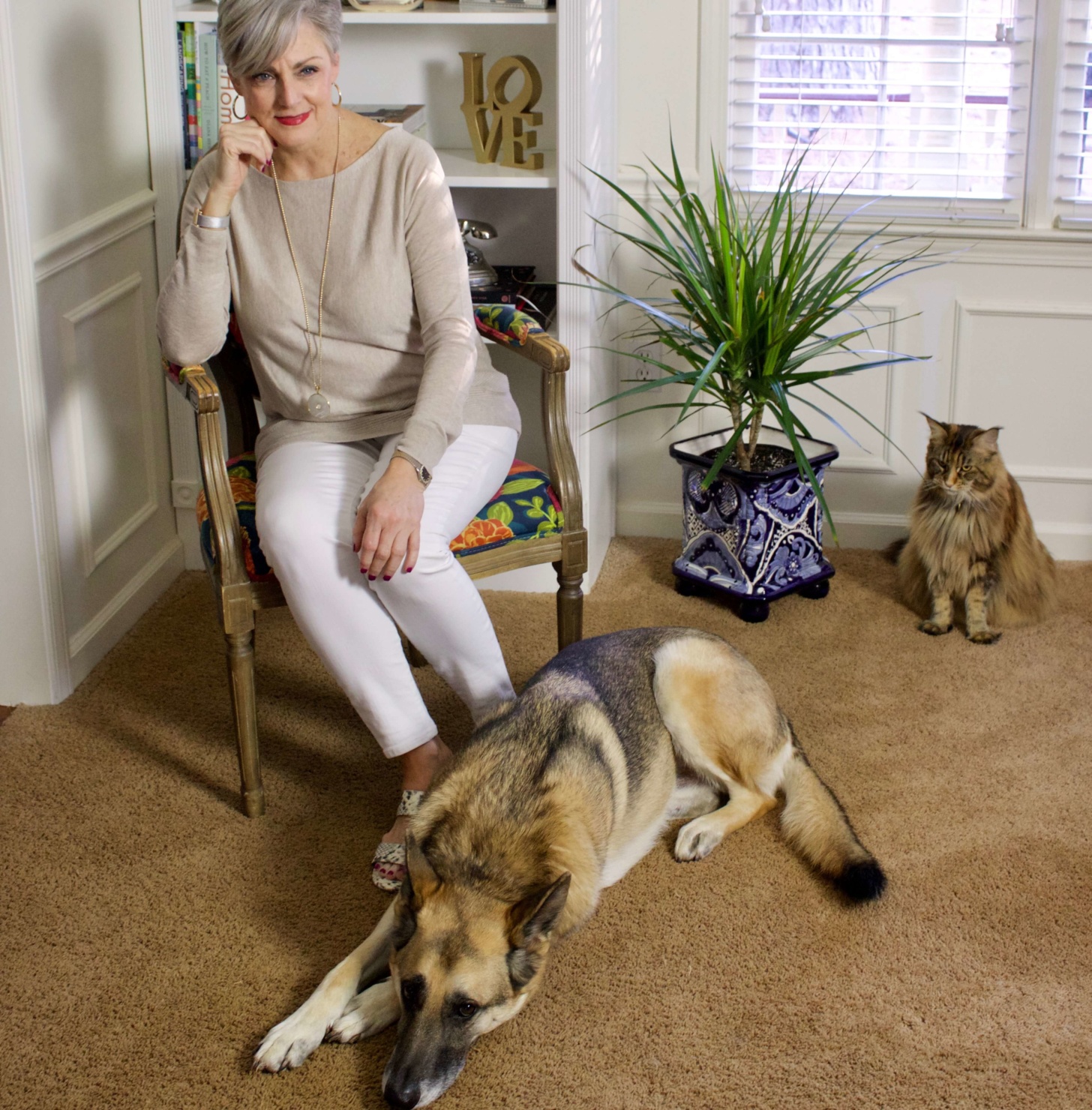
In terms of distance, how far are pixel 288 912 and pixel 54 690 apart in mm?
874

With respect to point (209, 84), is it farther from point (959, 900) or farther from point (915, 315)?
point (959, 900)

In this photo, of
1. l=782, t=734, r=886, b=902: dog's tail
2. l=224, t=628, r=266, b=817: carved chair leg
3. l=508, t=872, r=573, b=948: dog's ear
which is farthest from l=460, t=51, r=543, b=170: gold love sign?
l=508, t=872, r=573, b=948: dog's ear

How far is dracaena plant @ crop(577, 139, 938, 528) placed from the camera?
8.86 feet

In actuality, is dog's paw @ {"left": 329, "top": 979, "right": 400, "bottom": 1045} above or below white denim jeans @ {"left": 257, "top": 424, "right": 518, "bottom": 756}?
below

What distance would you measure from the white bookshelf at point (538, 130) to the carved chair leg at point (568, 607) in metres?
0.64

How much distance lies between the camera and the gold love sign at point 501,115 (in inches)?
111

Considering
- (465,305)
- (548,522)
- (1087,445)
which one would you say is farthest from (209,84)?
(1087,445)

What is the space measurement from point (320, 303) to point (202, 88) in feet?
3.15

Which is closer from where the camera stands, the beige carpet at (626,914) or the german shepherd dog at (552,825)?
the german shepherd dog at (552,825)

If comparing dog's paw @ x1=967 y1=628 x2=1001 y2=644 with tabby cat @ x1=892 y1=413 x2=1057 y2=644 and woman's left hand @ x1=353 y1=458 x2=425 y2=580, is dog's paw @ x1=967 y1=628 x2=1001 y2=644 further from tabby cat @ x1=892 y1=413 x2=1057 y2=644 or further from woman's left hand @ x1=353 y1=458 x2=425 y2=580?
woman's left hand @ x1=353 y1=458 x2=425 y2=580

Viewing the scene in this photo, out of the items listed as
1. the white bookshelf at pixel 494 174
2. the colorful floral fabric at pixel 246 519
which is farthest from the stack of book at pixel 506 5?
the colorful floral fabric at pixel 246 519

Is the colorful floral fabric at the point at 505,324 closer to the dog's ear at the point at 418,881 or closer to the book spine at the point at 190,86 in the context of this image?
the book spine at the point at 190,86

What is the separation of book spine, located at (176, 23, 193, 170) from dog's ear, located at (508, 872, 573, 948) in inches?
81.2

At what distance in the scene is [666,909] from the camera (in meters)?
1.98
